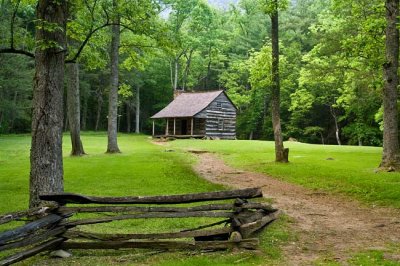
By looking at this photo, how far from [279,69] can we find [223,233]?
47.3ft

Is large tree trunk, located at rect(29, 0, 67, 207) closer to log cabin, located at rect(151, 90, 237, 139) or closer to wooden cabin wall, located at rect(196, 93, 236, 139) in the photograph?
log cabin, located at rect(151, 90, 237, 139)

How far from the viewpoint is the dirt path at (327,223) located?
7.61 m

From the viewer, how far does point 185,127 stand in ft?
169

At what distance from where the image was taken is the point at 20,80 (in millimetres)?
39562

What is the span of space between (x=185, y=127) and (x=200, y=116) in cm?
543

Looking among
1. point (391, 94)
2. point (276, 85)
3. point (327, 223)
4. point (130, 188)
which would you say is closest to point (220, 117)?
point (276, 85)

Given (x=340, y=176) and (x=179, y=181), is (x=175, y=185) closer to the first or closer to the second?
(x=179, y=181)

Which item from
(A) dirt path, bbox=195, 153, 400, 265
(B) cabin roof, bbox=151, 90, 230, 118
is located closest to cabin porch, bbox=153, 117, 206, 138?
(B) cabin roof, bbox=151, 90, 230, 118

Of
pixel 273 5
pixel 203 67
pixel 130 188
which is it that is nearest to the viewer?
pixel 130 188

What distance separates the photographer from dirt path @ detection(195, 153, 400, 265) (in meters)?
7.61

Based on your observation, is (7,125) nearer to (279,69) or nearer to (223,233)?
(279,69)

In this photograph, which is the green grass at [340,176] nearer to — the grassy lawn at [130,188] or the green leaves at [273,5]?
the grassy lawn at [130,188]

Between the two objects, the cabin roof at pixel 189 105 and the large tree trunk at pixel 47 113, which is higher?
the cabin roof at pixel 189 105

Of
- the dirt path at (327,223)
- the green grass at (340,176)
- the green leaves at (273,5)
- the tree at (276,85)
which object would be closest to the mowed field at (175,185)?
the green grass at (340,176)
